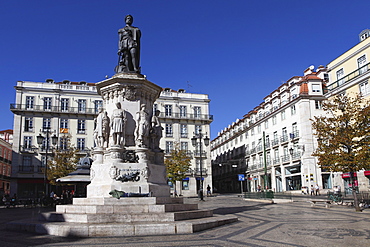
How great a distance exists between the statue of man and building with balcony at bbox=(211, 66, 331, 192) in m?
21.0

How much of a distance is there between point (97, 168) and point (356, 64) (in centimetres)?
3283

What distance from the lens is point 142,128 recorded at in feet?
39.1

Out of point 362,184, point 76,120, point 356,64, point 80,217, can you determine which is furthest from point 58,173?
point 356,64

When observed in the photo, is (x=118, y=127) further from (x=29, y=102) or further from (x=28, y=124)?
(x=29, y=102)

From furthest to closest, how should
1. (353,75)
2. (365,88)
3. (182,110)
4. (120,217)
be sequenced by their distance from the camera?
(182,110), (353,75), (365,88), (120,217)

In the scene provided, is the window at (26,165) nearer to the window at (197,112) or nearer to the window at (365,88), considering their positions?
the window at (197,112)

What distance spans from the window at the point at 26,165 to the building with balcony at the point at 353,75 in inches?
1670

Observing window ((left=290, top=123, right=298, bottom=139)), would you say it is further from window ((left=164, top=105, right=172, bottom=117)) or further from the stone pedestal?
the stone pedestal

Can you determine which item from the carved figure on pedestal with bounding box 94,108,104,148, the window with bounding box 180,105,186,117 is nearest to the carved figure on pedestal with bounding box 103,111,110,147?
the carved figure on pedestal with bounding box 94,108,104,148

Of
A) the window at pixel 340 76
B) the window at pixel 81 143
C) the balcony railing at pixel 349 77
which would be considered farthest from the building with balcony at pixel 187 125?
the window at pixel 340 76

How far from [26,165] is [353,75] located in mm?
45687

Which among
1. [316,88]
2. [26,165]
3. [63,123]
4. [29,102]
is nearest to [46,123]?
[63,123]

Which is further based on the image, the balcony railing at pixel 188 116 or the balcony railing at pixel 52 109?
the balcony railing at pixel 188 116

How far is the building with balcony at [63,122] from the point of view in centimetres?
4956
